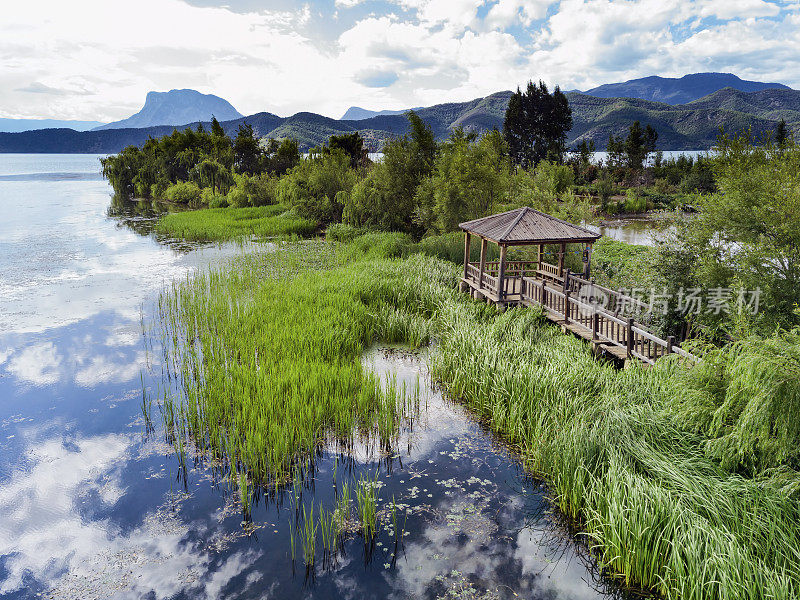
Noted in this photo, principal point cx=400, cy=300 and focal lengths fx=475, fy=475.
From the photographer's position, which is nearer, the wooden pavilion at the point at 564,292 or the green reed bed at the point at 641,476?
the green reed bed at the point at 641,476

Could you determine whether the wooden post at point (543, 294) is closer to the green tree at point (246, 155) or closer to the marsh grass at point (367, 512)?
the marsh grass at point (367, 512)

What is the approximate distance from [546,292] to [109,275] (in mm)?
18086

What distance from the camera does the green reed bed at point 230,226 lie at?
2862 cm

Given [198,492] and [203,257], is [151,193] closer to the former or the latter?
[203,257]

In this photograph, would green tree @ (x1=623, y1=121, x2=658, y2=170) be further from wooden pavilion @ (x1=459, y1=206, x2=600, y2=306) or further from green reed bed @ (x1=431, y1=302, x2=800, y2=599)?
green reed bed @ (x1=431, y1=302, x2=800, y2=599)

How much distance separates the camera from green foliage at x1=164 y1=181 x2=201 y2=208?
163ft

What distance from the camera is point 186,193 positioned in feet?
164

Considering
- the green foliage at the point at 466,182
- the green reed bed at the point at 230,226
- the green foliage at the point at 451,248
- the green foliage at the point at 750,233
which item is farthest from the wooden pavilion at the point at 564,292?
the green reed bed at the point at 230,226

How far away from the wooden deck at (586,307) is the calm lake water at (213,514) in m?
3.66

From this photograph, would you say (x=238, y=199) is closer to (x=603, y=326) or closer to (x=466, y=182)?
Answer: (x=466, y=182)

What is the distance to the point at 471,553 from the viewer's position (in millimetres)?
5969

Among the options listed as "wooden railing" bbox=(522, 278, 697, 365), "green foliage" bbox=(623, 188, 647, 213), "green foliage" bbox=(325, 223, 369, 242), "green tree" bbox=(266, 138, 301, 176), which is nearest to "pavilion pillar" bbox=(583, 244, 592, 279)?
"wooden railing" bbox=(522, 278, 697, 365)

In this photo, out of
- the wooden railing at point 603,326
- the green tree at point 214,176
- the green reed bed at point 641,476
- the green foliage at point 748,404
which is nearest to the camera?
the green reed bed at point 641,476

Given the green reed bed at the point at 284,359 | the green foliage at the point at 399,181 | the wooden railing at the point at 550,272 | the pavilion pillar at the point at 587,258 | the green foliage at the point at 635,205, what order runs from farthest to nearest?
1. the green foliage at the point at 635,205
2. the green foliage at the point at 399,181
3. the wooden railing at the point at 550,272
4. the pavilion pillar at the point at 587,258
5. the green reed bed at the point at 284,359
